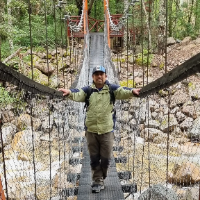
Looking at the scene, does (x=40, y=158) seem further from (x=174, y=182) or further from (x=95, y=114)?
(x=95, y=114)

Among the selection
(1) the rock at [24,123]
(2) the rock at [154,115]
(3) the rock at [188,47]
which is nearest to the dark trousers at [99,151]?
(1) the rock at [24,123]

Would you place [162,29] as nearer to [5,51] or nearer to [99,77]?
[5,51]

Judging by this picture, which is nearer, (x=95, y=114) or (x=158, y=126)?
(x=95, y=114)

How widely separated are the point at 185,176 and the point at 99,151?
1.26 metres

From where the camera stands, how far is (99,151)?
60.6 inches

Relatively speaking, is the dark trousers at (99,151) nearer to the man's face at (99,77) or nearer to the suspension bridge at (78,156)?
the suspension bridge at (78,156)

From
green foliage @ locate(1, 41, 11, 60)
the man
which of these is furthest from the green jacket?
green foliage @ locate(1, 41, 11, 60)

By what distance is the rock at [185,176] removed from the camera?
2408 mm

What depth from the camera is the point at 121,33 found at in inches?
298

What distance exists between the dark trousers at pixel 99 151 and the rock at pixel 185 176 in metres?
1.14

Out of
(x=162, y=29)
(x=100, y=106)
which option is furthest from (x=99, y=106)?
(x=162, y=29)

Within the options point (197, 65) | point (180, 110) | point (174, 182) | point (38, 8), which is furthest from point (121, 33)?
point (197, 65)

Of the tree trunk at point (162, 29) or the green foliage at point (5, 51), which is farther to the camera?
the tree trunk at point (162, 29)

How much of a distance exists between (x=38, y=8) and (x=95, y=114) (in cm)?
792
